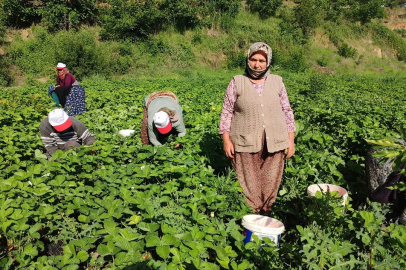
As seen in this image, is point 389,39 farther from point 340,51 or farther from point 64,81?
point 64,81

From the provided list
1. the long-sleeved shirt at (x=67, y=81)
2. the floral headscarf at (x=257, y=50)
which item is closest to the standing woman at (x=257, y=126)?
the floral headscarf at (x=257, y=50)

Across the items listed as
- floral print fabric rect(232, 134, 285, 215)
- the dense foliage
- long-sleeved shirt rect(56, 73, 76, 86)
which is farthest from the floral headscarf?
long-sleeved shirt rect(56, 73, 76, 86)

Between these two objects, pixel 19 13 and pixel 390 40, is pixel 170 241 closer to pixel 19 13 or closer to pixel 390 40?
pixel 19 13

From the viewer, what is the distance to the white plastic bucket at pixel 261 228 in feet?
7.39

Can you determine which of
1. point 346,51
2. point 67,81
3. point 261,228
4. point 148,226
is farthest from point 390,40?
point 148,226

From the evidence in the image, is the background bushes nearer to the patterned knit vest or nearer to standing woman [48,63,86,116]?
standing woman [48,63,86,116]

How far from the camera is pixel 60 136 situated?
413cm

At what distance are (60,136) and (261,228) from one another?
3041 mm

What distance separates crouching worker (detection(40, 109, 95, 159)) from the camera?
3883 mm

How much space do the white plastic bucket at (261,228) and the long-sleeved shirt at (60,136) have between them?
102 inches

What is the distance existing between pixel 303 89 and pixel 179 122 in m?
8.13

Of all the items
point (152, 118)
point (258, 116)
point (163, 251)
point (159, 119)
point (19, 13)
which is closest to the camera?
point (163, 251)

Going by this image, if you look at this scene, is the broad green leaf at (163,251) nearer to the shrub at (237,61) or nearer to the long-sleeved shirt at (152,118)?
the long-sleeved shirt at (152,118)

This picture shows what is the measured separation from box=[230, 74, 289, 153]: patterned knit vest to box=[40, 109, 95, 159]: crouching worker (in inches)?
88.0
